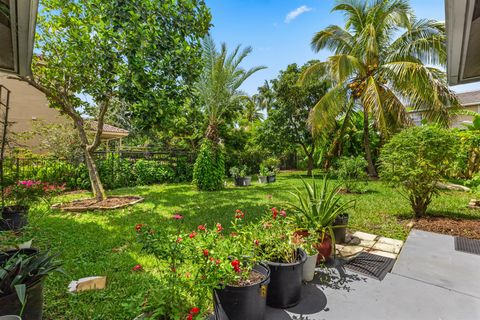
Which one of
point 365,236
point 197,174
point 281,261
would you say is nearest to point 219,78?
point 197,174

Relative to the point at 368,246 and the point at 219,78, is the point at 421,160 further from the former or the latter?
the point at 219,78

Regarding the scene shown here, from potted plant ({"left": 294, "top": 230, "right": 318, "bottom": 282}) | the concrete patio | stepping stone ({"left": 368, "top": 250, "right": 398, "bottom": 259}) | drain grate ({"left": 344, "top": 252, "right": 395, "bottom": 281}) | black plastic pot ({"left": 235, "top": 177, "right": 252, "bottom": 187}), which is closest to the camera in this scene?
the concrete patio

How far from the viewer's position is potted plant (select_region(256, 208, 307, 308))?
225cm

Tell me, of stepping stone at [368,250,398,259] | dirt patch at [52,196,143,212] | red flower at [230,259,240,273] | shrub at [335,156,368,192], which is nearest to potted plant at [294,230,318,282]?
red flower at [230,259,240,273]

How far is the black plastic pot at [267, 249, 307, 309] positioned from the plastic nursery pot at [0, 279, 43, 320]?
186 cm

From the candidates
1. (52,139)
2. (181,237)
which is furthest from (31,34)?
(52,139)

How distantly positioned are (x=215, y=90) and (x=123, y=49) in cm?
434

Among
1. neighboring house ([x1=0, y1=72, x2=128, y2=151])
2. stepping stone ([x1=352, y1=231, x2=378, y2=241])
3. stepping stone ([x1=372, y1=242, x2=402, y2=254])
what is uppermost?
neighboring house ([x1=0, y1=72, x2=128, y2=151])

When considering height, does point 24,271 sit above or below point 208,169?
below

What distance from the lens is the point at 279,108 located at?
540 inches

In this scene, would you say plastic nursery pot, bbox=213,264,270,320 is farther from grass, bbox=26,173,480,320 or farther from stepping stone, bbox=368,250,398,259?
stepping stone, bbox=368,250,398,259

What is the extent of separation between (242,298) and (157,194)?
713cm

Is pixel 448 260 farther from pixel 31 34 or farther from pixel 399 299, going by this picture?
pixel 31 34

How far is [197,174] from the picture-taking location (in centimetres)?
936
